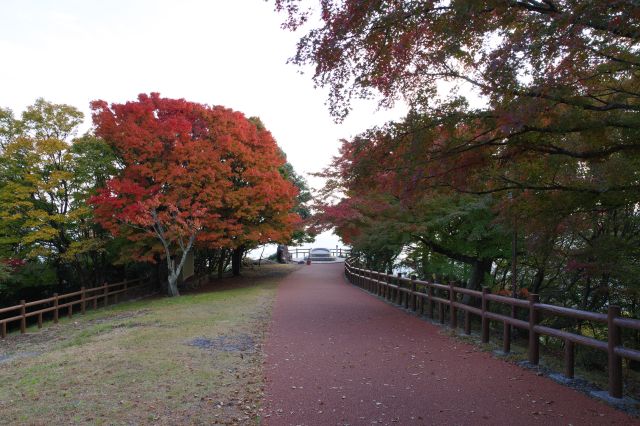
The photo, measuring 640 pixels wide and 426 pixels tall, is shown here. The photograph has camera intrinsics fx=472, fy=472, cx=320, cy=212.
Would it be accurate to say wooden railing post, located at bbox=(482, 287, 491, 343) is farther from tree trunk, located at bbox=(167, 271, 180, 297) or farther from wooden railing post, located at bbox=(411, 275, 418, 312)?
tree trunk, located at bbox=(167, 271, 180, 297)

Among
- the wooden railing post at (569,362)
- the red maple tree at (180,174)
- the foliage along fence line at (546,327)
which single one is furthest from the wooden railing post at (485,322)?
the red maple tree at (180,174)

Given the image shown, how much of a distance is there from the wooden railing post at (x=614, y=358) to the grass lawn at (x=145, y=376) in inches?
161

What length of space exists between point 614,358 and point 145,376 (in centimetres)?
592

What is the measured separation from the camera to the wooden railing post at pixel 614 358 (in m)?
5.45

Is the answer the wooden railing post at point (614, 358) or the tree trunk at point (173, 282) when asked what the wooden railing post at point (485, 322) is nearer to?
the wooden railing post at point (614, 358)

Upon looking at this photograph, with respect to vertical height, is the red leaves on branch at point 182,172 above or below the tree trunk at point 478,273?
above

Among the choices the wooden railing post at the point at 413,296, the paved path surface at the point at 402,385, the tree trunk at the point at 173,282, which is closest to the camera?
the paved path surface at the point at 402,385

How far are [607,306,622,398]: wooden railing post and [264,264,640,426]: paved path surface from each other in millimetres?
293

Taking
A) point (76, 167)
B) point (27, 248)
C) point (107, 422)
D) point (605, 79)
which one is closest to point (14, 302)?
point (27, 248)

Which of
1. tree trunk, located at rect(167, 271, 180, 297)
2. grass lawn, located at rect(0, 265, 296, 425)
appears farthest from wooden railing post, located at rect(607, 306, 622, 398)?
tree trunk, located at rect(167, 271, 180, 297)

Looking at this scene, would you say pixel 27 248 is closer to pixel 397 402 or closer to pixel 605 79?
pixel 397 402

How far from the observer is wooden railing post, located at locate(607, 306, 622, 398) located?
5.45 meters

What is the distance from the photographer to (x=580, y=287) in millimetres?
12711

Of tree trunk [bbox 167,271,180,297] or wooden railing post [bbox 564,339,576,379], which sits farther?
tree trunk [bbox 167,271,180,297]
